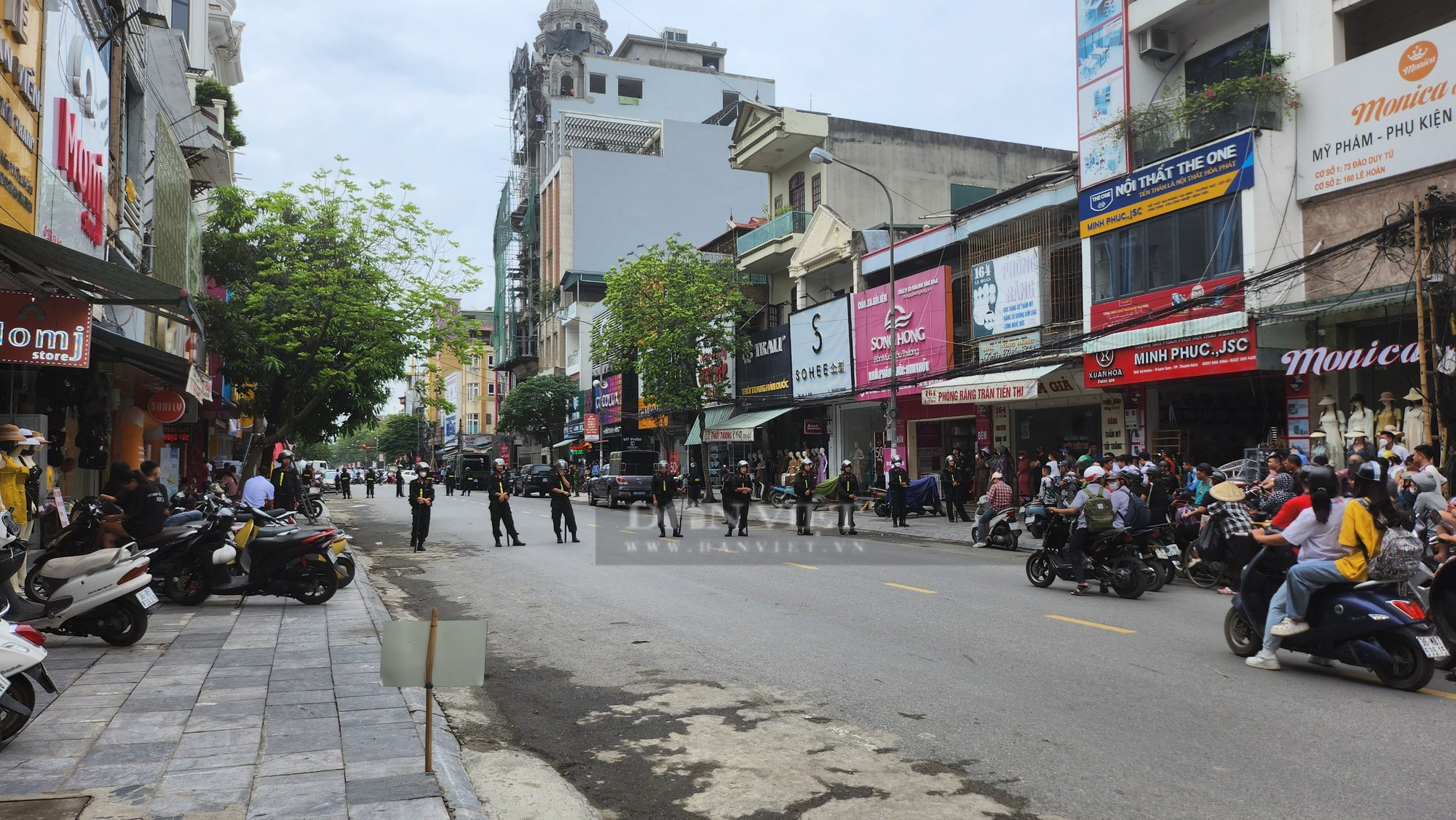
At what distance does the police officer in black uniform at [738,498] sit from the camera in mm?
20969

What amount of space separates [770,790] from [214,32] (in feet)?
138

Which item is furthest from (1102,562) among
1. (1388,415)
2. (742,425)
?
(742,425)

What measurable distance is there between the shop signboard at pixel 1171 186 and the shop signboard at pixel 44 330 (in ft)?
61.1

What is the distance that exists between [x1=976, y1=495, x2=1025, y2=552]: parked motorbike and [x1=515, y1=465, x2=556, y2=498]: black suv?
2639cm

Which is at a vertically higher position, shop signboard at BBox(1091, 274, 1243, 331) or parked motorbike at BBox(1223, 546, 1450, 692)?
shop signboard at BBox(1091, 274, 1243, 331)

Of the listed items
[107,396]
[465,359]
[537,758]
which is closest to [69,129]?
[107,396]

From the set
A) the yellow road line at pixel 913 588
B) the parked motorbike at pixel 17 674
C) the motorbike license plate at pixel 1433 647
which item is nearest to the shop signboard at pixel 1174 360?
the yellow road line at pixel 913 588

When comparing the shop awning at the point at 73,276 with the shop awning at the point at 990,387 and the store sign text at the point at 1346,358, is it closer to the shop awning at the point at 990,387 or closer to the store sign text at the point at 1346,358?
the store sign text at the point at 1346,358

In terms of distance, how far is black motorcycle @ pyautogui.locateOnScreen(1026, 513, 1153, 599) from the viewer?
1180 centimetres

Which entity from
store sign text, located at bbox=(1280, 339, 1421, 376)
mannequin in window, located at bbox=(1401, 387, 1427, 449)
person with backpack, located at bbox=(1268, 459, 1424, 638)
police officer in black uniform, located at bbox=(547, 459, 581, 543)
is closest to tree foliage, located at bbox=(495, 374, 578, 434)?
police officer in black uniform, located at bbox=(547, 459, 581, 543)

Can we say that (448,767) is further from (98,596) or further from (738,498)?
(738,498)

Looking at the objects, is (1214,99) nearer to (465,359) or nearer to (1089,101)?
(1089,101)

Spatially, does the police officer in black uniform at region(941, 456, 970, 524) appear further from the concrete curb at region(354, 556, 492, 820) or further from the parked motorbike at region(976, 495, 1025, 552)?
the concrete curb at region(354, 556, 492, 820)

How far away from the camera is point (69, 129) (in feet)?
45.8
